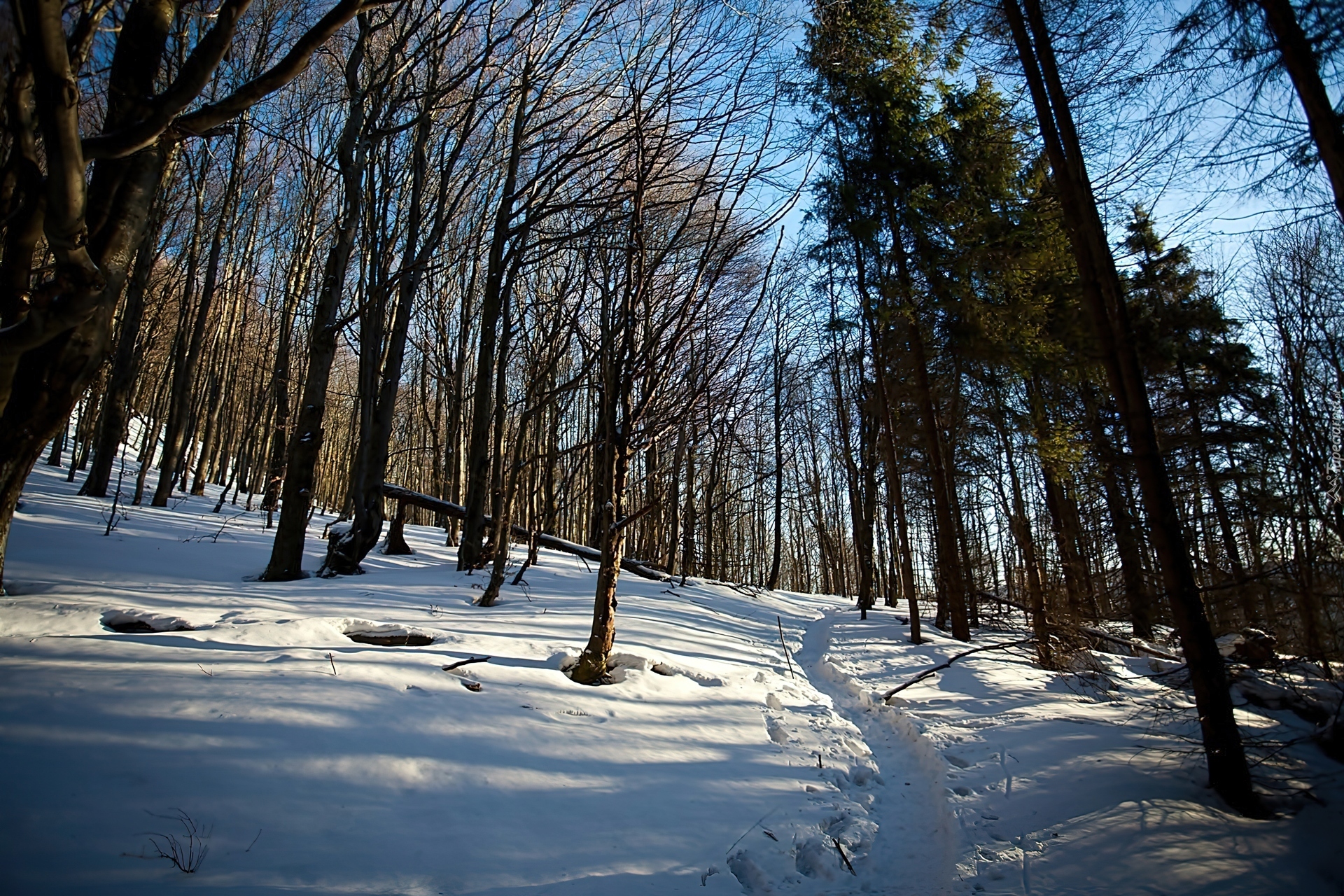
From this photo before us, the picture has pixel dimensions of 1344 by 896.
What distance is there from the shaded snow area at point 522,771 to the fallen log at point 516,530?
4.35 metres

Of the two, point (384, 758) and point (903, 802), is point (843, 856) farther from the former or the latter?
point (384, 758)

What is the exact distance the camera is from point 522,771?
9.80 feet

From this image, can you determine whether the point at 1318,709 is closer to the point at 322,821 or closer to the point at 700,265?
the point at 700,265

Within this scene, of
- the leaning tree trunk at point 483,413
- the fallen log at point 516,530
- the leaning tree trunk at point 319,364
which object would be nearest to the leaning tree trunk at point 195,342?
the fallen log at point 516,530

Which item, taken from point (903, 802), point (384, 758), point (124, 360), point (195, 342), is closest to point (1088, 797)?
point (903, 802)

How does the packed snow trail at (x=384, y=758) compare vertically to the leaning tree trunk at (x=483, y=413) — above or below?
below

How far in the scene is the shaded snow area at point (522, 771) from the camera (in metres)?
2.20

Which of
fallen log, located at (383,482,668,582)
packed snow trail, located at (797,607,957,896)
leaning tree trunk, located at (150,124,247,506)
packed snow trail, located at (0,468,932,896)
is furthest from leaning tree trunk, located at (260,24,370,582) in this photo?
leaning tree trunk, located at (150,124,247,506)

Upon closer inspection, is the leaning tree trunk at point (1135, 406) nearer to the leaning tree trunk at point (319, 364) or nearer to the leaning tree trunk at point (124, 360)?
the leaning tree trunk at point (319, 364)

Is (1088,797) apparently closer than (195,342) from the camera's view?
Answer: Yes

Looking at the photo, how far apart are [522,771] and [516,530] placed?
33.6 feet

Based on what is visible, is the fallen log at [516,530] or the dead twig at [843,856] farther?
the fallen log at [516,530]

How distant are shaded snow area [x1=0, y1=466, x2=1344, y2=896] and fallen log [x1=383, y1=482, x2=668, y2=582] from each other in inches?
171

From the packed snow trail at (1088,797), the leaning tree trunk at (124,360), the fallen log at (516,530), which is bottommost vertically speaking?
the packed snow trail at (1088,797)
